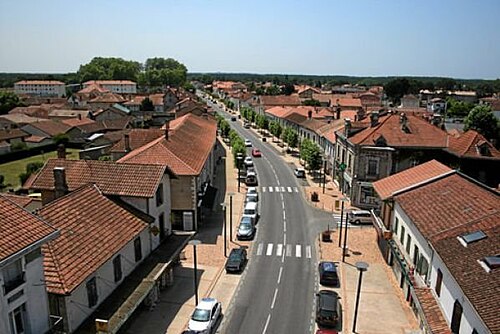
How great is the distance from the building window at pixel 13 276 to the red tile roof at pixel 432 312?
19.7m

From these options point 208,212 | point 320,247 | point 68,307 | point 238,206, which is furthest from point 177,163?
point 68,307

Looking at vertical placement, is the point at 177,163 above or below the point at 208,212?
above

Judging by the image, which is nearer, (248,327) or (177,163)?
(248,327)

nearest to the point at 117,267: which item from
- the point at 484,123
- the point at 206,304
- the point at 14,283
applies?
the point at 206,304

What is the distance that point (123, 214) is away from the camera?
2884 centimetres

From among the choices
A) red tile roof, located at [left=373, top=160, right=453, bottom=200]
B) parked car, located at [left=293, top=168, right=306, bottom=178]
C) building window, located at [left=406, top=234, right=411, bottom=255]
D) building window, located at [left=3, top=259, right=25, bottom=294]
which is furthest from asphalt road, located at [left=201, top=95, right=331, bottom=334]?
building window, located at [left=3, top=259, right=25, bottom=294]

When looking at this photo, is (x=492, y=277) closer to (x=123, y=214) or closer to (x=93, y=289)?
(x=93, y=289)

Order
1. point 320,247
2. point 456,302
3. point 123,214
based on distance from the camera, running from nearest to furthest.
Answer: point 456,302
point 123,214
point 320,247

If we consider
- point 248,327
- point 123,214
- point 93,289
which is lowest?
point 248,327

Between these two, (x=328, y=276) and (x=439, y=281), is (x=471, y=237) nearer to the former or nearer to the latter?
(x=439, y=281)

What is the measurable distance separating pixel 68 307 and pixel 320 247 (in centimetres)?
2513

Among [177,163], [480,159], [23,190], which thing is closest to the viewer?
[177,163]

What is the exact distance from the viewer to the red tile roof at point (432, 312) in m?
21.4

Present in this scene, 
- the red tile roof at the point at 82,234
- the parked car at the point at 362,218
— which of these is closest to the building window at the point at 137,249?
the red tile roof at the point at 82,234
